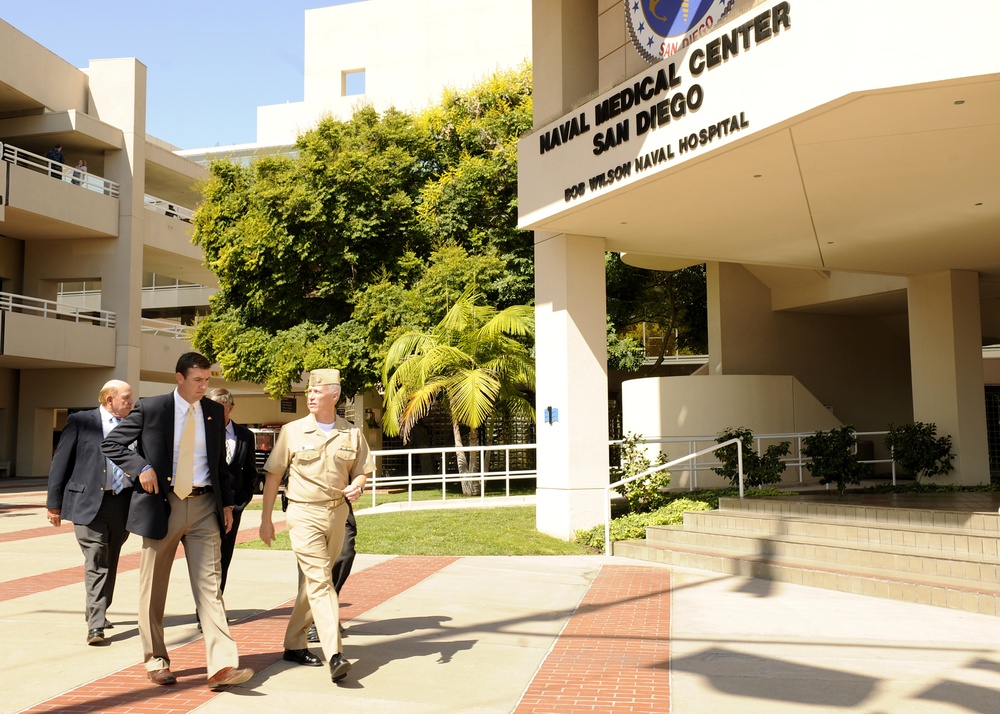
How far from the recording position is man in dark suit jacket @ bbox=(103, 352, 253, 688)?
5.32 metres

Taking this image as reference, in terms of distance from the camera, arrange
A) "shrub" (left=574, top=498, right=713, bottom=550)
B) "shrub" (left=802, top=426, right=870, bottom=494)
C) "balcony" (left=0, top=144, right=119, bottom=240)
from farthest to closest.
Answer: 1. "balcony" (left=0, top=144, right=119, bottom=240)
2. "shrub" (left=802, top=426, right=870, bottom=494)
3. "shrub" (left=574, top=498, right=713, bottom=550)

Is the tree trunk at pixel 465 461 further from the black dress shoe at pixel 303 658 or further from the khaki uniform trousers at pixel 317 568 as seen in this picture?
the khaki uniform trousers at pixel 317 568

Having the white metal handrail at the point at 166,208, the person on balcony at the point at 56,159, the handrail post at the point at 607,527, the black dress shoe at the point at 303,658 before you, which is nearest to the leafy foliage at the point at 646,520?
the handrail post at the point at 607,527

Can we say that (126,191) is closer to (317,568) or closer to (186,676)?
(186,676)

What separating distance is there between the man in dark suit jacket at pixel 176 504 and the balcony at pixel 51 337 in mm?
24177

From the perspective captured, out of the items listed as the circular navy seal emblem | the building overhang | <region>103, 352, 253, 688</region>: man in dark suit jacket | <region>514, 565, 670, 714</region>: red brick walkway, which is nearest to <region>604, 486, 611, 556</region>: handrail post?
<region>514, 565, 670, 714</region>: red brick walkway

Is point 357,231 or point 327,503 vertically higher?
point 357,231

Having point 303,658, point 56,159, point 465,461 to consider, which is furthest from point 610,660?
point 56,159

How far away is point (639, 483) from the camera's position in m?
13.1

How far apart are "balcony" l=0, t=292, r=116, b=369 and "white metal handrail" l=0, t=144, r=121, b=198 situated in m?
4.10

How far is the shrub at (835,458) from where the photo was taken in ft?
46.5

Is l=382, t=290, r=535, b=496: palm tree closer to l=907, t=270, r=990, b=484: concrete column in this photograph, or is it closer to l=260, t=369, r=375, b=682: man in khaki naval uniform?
l=907, t=270, r=990, b=484: concrete column

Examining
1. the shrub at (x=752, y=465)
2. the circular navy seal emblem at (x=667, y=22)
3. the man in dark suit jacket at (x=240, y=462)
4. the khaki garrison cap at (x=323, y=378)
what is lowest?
the shrub at (x=752, y=465)

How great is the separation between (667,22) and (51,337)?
24.0 meters
